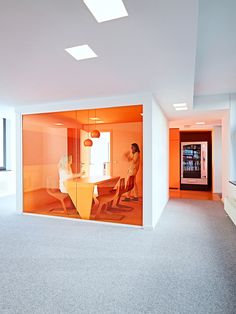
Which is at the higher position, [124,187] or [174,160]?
[174,160]

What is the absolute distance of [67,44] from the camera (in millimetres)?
2475

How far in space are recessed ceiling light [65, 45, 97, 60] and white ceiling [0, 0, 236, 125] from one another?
0.08 m

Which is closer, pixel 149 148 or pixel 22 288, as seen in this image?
pixel 22 288

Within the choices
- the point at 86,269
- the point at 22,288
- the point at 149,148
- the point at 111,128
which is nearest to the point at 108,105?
the point at 111,128

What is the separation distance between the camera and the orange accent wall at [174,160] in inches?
377

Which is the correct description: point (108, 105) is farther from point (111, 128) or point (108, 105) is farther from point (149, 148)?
point (149, 148)

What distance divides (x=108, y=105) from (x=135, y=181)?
65.1 inches

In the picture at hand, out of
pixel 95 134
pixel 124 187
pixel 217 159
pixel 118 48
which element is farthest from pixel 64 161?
pixel 217 159

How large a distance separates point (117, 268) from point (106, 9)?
2.75 metres

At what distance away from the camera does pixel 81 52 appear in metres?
2.68

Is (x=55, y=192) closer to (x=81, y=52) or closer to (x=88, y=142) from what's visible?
(x=88, y=142)

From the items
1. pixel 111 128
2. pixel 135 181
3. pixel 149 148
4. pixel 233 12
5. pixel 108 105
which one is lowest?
pixel 135 181

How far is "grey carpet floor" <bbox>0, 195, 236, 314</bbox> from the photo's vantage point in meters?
2.04

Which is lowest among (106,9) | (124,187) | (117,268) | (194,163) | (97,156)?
(117,268)
